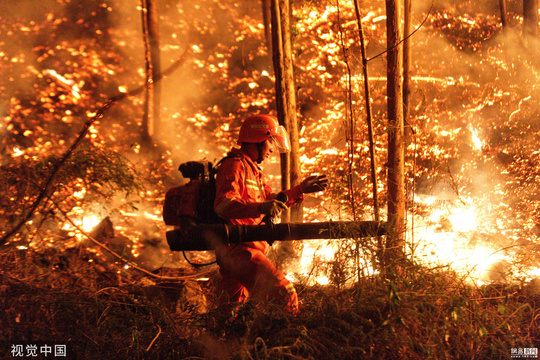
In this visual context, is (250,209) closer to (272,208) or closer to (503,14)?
(272,208)

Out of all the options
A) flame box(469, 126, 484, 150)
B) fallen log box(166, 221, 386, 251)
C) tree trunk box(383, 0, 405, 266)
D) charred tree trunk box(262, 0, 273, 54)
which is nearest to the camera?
fallen log box(166, 221, 386, 251)

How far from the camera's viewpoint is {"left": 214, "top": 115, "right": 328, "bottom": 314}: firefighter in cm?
287

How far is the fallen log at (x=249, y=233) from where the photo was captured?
276 centimetres

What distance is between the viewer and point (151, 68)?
284 inches

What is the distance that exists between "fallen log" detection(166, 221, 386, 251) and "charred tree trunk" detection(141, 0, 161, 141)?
15.5 feet

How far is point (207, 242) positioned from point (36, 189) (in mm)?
3107

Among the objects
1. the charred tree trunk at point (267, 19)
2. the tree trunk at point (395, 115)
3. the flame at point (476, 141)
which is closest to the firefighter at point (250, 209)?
the tree trunk at point (395, 115)

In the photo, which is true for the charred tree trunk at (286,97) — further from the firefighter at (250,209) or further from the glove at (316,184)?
the glove at (316,184)

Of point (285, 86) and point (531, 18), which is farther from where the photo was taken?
point (531, 18)

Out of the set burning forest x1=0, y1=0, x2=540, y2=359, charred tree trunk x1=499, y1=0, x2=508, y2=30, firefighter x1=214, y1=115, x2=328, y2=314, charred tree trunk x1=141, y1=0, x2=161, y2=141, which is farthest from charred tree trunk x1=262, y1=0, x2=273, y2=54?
charred tree trunk x1=499, y1=0, x2=508, y2=30

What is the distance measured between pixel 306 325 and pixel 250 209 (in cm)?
94

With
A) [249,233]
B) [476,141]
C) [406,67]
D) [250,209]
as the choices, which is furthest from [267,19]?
[249,233]

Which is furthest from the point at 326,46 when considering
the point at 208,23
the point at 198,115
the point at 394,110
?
the point at 394,110

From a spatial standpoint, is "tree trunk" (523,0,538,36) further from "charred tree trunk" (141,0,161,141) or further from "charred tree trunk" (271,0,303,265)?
"charred tree trunk" (141,0,161,141)
